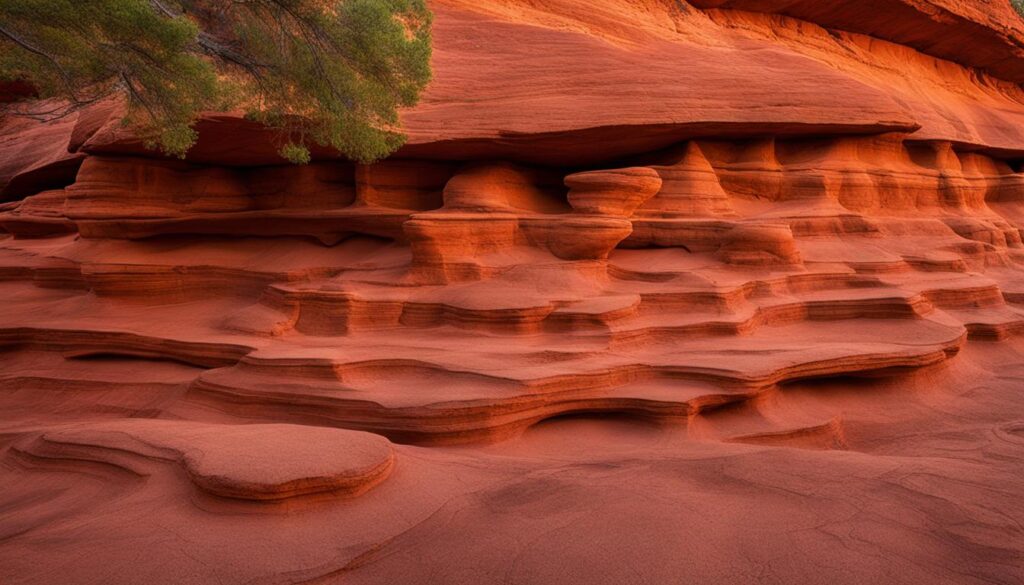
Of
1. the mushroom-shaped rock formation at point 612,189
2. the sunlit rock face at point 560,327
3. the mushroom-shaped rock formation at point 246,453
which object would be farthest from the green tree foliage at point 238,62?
the mushroom-shaped rock formation at point 246,453

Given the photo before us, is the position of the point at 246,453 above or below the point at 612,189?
below

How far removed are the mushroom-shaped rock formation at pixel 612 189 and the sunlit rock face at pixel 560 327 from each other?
0.05 metres

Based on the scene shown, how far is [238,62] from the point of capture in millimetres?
6480

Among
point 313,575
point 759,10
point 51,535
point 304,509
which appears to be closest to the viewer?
point 313,575

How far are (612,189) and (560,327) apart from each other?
8.10 ft

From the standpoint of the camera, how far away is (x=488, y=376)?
6.21 meters

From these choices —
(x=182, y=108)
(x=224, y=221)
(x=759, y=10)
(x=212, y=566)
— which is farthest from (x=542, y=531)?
(x=759, y=10)

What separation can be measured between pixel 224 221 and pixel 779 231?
29.7 ft

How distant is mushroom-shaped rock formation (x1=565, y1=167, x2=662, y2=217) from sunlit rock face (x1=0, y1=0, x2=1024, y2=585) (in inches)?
1.9

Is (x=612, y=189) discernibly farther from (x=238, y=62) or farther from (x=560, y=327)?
(x=238, y=62)

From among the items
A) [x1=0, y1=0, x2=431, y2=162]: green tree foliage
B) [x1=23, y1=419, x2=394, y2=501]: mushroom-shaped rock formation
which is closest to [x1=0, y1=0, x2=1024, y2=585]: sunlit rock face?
[x1=23, y1=419, x2=394, y2=501]: mushroom-shaped rock formation

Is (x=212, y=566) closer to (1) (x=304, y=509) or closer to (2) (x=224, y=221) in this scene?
(1) (x=304, y=509)

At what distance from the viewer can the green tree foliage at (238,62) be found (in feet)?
16.6

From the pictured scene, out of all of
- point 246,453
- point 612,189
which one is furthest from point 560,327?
point 246,453
